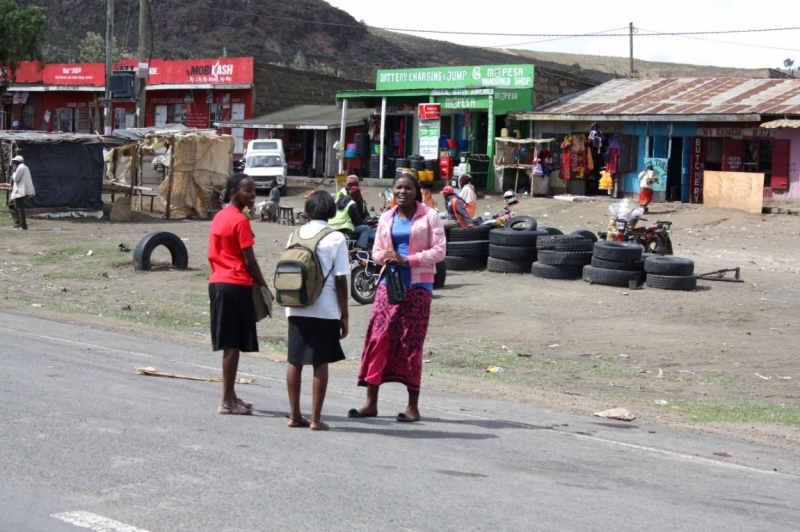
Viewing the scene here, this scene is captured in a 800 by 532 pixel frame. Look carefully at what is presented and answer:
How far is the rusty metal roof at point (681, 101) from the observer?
3119 cm

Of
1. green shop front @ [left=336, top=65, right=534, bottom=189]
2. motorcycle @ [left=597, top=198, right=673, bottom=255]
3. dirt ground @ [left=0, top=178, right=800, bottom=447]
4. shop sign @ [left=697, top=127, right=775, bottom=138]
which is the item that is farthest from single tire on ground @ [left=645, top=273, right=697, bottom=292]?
green shop front @ [left=336, top=65, right=534, bottom=189]

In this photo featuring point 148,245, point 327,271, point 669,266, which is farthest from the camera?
point 148,245

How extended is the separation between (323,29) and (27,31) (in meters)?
65.3

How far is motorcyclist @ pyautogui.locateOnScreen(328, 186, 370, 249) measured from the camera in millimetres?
16281

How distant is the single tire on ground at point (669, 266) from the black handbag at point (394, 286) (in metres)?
11.1

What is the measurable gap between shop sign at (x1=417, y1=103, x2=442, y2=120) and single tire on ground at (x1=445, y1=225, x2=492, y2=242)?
58.8 ft

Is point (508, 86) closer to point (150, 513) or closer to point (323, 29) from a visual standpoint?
point (150, 513)

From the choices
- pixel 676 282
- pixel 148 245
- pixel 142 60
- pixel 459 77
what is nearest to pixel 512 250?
pixel 676 282

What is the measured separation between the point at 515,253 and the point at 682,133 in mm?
16393

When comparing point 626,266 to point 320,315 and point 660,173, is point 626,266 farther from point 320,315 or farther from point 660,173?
point 660,173

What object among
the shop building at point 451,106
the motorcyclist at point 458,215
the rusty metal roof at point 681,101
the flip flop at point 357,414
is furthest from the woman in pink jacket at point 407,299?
the shop building at point 451,106

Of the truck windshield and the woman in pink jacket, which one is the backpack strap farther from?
the truck windshield

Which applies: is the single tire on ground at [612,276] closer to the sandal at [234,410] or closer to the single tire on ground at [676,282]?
the single tire on ground at [676,282]

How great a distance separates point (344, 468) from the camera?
19.1 feet
